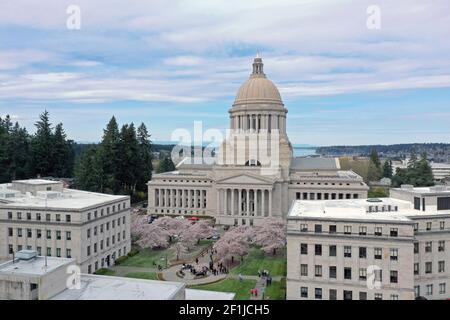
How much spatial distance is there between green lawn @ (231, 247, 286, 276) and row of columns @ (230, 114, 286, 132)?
52.7 meters

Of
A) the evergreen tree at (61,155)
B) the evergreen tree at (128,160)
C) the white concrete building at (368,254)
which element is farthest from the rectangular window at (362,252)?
the evergreen tree at (61,155)

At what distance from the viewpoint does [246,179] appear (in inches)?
3679

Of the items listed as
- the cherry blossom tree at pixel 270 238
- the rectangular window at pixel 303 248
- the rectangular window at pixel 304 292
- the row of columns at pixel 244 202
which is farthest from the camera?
the row of columns at pixel 244 202

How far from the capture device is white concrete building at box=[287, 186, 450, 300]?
4306 cm

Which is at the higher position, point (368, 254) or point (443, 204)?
point (443, 204)

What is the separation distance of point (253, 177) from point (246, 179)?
172cm

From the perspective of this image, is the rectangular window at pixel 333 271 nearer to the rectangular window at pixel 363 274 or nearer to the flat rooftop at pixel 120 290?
the rectangular window at pixel 363 274

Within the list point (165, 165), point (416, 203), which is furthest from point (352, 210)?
point (165, 165)

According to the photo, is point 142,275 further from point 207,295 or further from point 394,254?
point 394,254

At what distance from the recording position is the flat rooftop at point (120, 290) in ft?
107

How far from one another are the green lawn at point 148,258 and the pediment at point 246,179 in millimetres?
29963

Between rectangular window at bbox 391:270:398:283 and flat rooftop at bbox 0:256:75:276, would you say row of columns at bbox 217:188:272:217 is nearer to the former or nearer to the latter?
rectangular window at bbox 391:270:398:283

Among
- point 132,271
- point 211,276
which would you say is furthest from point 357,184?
point 132,271
